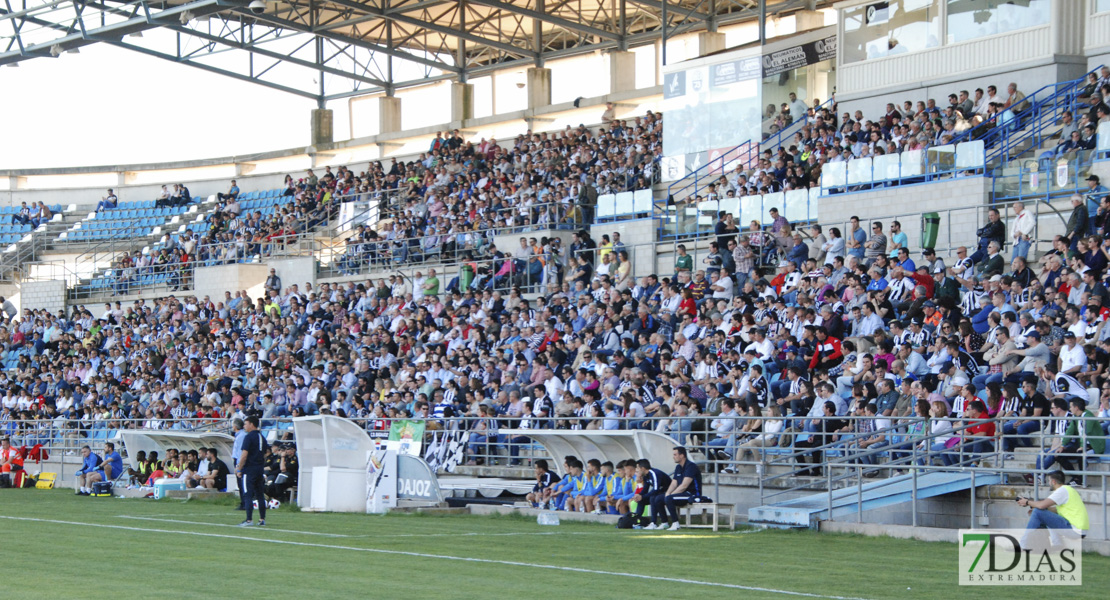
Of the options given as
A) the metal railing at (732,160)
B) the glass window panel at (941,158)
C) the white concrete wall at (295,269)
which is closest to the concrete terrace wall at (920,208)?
the glass window panel at (941,158)

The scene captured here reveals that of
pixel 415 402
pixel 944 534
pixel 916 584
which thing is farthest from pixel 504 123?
pixel 916 584

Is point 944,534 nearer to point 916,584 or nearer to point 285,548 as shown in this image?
point 916,584

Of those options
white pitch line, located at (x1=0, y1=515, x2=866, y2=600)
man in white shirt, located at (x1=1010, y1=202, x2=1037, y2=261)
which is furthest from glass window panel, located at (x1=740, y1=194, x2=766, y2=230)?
white pitch line, located at (x1=0, y1=515, x2=866, y2=600)

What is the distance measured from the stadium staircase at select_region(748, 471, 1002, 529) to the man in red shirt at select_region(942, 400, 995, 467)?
0.24 metres

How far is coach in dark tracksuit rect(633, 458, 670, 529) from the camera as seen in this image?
55.6 ft

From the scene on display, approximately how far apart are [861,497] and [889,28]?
15013 mm

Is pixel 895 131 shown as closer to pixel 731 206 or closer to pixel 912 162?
pixel 912 162

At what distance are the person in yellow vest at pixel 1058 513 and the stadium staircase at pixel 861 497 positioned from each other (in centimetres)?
255

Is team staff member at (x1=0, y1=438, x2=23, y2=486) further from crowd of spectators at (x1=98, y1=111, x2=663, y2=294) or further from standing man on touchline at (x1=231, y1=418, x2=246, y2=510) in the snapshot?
crowd of spectators at (x1=98, y1=111, x2=663, y2=294)

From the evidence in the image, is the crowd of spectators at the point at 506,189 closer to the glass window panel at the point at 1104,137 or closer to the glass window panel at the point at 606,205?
the glass window panel at the point at 606,205

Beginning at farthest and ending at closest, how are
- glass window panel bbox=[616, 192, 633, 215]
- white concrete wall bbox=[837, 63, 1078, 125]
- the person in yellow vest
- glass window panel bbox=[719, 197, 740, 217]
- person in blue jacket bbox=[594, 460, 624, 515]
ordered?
glass window panel bbox=[616, 192, 633, 215] → glass window panel bbox=[719, 197, 740, 217] → white concrete wall bbox=[837, 63, 1078, 125] → person in blue jacket bbox=[594, 460, 624, 515] → the person in yellow vest

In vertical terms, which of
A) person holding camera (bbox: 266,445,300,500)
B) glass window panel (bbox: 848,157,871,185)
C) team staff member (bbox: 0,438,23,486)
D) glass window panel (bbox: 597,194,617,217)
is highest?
glass window panel (bbox: 848,157,871,185)

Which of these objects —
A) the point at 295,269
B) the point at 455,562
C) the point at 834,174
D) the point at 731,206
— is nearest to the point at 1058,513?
the point at 455,562

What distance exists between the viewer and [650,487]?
17.2 meters
